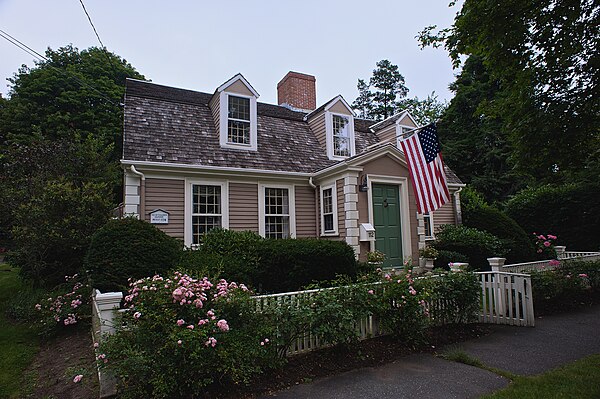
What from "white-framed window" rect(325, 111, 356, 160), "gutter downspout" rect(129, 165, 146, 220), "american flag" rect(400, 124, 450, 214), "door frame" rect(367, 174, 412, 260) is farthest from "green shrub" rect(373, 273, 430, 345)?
"white-framed window" rect(325, 111, 356, 160)

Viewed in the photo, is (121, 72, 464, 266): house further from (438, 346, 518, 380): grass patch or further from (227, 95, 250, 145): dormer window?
(438, 346, 518, 380): grass patch

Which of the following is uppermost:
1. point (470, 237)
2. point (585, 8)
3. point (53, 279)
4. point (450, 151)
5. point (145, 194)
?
point (450, 151)

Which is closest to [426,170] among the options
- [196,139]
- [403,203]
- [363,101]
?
[403,203]

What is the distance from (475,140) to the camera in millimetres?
22672

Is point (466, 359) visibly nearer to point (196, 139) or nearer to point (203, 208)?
point (203, 208)

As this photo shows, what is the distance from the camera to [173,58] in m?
9.95

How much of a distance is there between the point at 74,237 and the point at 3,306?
2.42 m

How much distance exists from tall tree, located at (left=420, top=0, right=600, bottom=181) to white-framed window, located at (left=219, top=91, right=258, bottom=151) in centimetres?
616

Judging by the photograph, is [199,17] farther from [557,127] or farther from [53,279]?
[557,127]

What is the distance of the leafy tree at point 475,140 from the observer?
840 inches

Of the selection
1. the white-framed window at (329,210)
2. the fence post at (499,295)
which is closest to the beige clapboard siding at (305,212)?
the white-framed window at (329,210)

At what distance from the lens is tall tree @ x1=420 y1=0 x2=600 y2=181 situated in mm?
5660

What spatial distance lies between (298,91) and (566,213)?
13081mm

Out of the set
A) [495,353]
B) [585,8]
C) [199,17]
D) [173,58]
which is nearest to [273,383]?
[495,353]
